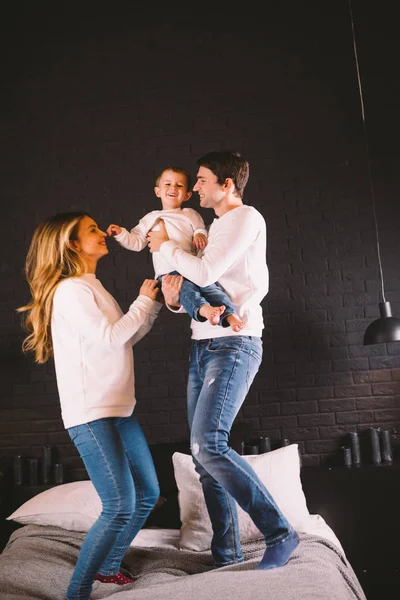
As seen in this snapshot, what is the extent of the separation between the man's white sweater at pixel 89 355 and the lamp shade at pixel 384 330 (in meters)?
1.89

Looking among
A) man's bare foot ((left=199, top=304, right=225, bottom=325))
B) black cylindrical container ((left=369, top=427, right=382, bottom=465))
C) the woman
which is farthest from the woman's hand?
black cylindrical container ((left=369, top=427, right=382, bottom=465))

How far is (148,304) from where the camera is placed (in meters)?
2.72

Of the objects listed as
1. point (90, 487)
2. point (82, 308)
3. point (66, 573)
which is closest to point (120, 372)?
point (82, 308)

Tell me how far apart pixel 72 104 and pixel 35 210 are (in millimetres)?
924

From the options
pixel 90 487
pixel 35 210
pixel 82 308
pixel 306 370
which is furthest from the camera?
pixel 35 210

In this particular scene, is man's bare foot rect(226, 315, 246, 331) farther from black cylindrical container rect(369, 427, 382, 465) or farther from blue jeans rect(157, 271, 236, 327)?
black cylindrical container rect(369, 427, 382, 465)

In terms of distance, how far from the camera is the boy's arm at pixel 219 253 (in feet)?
8.25

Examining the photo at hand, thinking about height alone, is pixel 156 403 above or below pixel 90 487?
above

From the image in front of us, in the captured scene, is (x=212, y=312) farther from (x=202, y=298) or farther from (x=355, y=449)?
(x=355, y=449)

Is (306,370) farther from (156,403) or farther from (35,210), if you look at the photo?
(35,210)

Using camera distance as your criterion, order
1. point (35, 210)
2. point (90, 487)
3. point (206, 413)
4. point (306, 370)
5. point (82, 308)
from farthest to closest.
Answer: point (35, 210) → point (306, 370) → point (90, 487) → point (82, 308) → point (206, 413)

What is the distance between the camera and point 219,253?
2521 mm

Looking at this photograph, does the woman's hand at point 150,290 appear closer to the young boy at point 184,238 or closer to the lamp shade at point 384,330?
the young boy at point 184,238

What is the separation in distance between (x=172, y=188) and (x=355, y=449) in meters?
2.33
